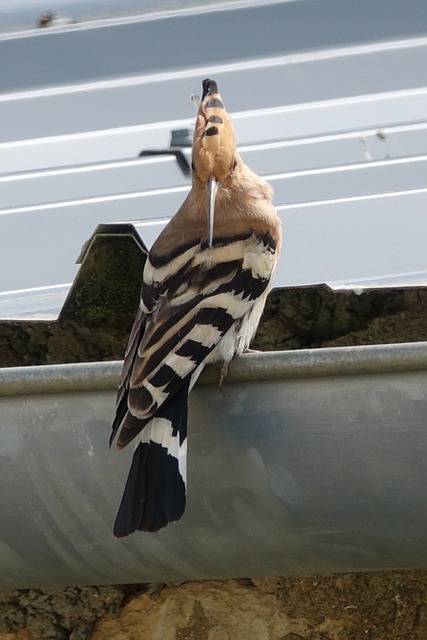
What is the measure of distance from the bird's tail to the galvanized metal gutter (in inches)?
0.8

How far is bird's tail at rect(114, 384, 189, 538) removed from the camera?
139 cm

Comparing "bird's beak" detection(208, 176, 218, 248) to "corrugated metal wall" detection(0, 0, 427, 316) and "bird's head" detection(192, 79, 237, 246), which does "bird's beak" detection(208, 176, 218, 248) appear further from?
"corrugated metal wall" detection(0, 0, 427, 316)

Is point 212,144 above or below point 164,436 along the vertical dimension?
above

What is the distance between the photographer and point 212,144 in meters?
2.13

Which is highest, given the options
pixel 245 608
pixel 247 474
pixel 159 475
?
pixel 247 474

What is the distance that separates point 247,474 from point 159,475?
225mm

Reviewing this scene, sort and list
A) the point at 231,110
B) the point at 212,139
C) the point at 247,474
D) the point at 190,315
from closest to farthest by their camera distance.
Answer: the point at 247,474
the point at 190,315
the point at 212,139
the point at 231,110

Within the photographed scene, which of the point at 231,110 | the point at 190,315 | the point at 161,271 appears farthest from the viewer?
the point at 231,110

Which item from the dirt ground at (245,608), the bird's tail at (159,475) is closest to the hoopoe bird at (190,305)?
the bird's tail at (159,475)

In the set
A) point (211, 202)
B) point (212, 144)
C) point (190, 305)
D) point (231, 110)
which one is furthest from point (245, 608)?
point (231, 110)

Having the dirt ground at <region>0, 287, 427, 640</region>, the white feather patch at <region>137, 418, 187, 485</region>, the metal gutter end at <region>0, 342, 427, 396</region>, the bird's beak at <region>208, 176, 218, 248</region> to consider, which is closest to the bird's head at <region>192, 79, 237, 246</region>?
the bird's beak at <region>208, 176, 218, 248</region>

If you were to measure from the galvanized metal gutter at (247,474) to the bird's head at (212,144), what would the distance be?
68 centimetres

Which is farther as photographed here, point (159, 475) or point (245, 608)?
point (245, 608)

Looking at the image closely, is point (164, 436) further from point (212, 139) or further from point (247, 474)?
point (212, 139)
